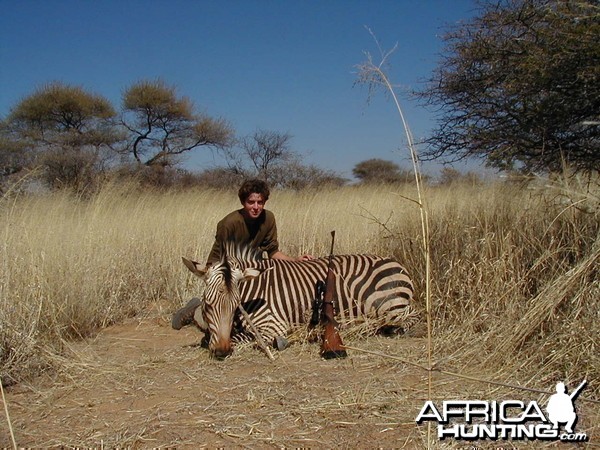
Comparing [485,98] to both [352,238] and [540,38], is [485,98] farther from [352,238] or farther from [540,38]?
[352,238]

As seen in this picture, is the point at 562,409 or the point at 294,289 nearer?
the point at 562,409

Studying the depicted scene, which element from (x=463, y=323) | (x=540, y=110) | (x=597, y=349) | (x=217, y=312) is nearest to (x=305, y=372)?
(x=217, y=312)

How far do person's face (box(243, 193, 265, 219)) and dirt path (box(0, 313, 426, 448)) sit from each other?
1308mm

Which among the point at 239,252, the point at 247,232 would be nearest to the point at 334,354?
the point at 239,252

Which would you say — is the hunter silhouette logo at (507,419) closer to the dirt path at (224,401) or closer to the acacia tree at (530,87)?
the dirt path at (224,401)

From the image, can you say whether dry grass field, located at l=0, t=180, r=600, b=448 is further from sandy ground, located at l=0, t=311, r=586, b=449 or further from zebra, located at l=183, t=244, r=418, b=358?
zebra, located at l=183, t=244, r=418, b=358

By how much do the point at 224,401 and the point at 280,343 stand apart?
0.94 meters

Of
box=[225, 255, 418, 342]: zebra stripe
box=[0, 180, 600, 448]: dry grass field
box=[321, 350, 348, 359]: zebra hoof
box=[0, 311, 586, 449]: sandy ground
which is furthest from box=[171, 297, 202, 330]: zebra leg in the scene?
box=[321, 350, 348, 359]: zebra hoof

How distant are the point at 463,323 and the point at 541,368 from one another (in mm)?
776

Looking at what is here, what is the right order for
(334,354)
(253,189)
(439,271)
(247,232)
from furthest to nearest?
(247,232) < (253,189) < (439,271) < (334,354)

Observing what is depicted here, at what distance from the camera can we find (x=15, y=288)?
4039 mm

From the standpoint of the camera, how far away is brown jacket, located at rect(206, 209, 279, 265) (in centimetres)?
470

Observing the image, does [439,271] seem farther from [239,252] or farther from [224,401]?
[224,401]

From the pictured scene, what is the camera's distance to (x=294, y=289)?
4.30 metres
